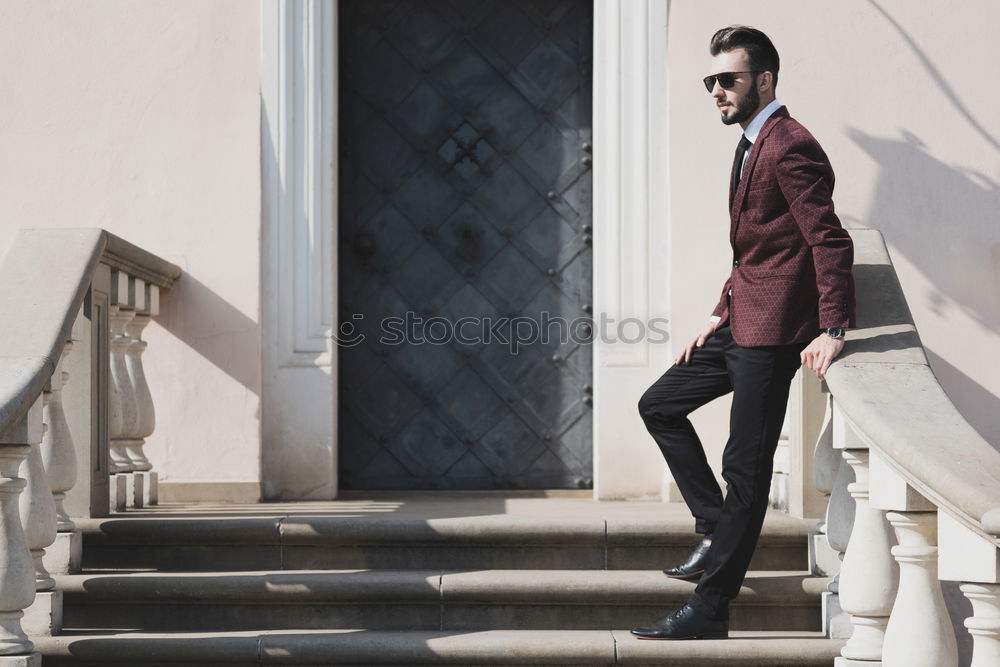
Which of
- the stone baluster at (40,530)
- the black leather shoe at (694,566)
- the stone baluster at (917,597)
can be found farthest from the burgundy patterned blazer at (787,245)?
the stone baluster at (40,530)

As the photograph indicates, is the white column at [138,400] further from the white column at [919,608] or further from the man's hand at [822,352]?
the white column at [919,608]

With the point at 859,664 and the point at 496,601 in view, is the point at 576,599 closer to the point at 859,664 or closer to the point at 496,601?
the point at 496,601

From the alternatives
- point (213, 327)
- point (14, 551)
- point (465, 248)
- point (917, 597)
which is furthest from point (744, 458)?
point (213, 327)

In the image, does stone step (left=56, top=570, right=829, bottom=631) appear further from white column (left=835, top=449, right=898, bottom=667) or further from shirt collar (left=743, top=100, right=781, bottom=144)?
shirt collar (left=743, top=100, right=781, bottom=144)

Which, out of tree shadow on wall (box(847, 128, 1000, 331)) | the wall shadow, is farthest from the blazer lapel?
the wall shadow

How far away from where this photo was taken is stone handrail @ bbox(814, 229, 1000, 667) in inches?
113

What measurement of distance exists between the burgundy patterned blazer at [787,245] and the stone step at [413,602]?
99cm

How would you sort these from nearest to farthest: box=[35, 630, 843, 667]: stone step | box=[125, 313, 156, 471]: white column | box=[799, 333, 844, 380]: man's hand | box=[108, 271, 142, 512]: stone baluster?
box=[799, 333, 844, 380]: man's hand, box=[35, 630, 843, 667]: stone step, box=[108, 271, 142, 512]: stone baluster, box=[125, 313, 156, 471]: white column

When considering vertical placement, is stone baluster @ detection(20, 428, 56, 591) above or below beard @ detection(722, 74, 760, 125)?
below

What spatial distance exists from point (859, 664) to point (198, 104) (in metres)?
4.02

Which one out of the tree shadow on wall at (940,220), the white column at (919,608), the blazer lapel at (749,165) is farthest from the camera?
the tree shadow on wall at (940,220)

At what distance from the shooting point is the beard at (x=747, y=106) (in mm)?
3760

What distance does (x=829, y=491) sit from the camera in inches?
164

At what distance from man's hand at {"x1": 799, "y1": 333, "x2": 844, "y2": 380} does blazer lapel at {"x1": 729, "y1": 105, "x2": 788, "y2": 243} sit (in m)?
0.44
